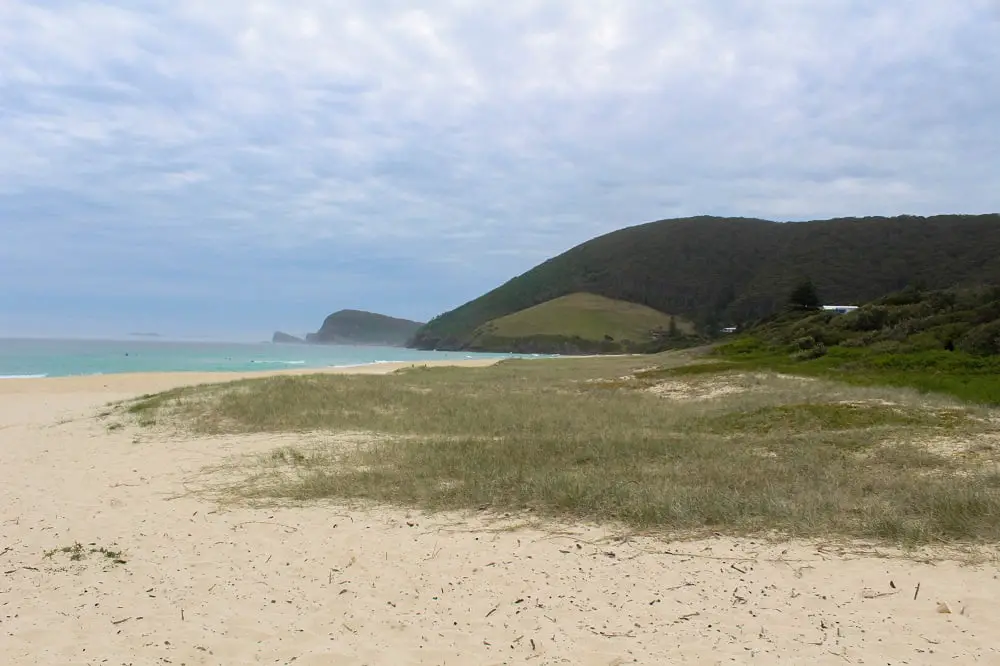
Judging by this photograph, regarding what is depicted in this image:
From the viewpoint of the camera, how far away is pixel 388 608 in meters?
5.46

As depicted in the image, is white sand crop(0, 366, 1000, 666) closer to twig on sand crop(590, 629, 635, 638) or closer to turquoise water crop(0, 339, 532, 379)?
twig on sand crop(590, 629, 635, 638)

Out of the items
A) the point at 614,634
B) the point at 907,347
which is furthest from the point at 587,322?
the point at 614,634

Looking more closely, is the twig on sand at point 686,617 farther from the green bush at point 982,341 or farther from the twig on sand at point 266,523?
the green bush at point 982,341

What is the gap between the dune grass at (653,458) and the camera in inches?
295

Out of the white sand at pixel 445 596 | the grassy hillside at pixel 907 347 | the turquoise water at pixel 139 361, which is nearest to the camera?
the white sand at pixel 445 596

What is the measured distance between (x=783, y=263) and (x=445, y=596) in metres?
170

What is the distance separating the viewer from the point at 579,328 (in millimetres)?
161000

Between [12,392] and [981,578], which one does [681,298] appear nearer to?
[12,392]

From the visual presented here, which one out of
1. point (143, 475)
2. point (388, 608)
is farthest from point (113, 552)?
point (143, 475)

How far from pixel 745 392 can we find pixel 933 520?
1410cm

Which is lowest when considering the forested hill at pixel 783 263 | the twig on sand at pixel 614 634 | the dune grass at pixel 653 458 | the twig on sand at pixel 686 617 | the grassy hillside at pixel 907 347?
the twig on sand at pixel 686 617

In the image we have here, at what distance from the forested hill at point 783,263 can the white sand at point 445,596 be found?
11851cm

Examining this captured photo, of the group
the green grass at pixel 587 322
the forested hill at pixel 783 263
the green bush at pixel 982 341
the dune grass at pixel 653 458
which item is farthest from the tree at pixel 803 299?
the green grass at pixel 587 322

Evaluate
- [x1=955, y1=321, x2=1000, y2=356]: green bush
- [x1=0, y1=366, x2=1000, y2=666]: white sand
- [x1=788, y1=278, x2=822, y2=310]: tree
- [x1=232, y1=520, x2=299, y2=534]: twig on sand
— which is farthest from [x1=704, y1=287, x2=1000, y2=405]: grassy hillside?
[x1=788, y1=278, x2=822, y2=310]: tree
